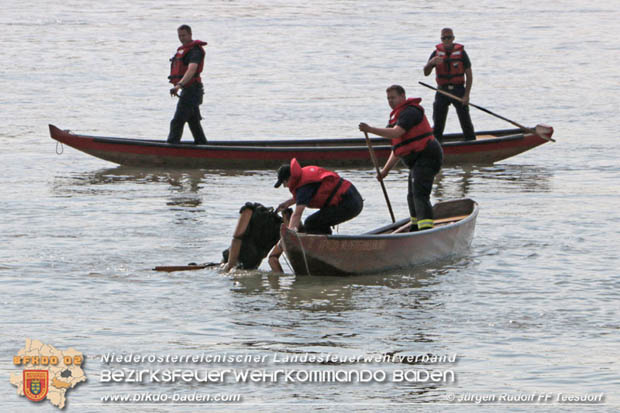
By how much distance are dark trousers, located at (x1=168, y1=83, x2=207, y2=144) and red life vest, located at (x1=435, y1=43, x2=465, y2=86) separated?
11.6 feet

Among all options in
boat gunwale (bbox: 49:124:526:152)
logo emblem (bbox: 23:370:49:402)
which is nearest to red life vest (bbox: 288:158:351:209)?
logo emblem (bbox: 23:370:49:402)

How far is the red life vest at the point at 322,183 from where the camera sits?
10336mm

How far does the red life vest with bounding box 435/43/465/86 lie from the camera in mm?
16656

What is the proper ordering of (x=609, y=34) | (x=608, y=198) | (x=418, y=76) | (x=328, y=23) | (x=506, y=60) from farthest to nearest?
(x=328, y=23) → (x=609, y=34) → (x=506, y=60) → (x=418, y=76) → (x=608, y=198)

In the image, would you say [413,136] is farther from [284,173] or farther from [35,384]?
[35,384]

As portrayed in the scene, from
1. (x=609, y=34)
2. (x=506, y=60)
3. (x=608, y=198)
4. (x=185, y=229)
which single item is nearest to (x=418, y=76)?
(x=506, y=60)

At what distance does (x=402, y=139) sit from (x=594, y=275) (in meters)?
2.29

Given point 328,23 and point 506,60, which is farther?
point 328,23

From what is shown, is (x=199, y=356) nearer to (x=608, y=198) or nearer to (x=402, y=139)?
(x=402, y=139)

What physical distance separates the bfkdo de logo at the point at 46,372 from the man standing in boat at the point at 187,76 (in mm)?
8240

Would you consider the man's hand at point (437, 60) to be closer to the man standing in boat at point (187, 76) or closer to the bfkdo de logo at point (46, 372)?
the man standing in boat at point (187, 76)

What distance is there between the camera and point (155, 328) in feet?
29.8

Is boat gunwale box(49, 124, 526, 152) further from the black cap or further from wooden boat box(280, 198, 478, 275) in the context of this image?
the black cap

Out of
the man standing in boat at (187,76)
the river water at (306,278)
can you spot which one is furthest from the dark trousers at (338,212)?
the man standing in boat at (187,76)
